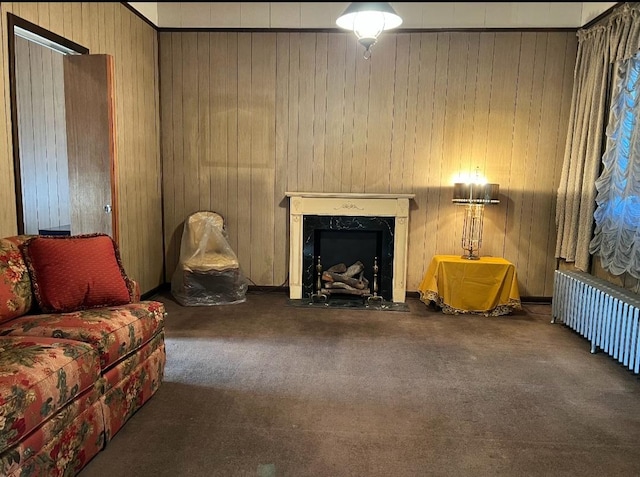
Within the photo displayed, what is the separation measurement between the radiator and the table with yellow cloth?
404 millimetres

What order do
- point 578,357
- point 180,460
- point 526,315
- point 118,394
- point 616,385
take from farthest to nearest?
point 526,315, point 578,357, point 616,385, point 118,394, point 180,460

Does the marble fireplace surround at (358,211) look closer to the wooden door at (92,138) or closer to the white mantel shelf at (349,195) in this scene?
the white mantel shelf at (349,195)

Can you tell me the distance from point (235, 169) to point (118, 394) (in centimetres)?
317

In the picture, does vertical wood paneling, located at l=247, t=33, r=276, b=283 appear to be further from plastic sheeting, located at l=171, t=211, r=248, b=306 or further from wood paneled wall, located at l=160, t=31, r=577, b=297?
plastic sheeting, located at l=171, t=211, r=248, b=306

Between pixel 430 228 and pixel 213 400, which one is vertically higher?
pixel 430 228

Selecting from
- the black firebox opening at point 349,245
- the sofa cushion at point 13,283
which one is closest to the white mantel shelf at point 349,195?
the black firebox opening at point 349,245

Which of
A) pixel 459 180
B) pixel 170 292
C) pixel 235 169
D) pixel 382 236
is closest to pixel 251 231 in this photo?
pixel 235 169

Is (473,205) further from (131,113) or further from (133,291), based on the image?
(131,113)

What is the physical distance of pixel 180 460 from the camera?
6.83 feet

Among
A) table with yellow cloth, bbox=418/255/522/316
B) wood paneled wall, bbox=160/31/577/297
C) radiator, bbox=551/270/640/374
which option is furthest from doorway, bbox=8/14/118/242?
radiator, bbox=551/270/640/374

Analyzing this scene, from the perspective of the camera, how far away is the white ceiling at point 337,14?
4641mm

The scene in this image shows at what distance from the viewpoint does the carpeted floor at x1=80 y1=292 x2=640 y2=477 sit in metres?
2.10

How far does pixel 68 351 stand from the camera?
195 centimetres

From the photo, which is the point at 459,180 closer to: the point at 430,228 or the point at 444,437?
the point at 430,228
